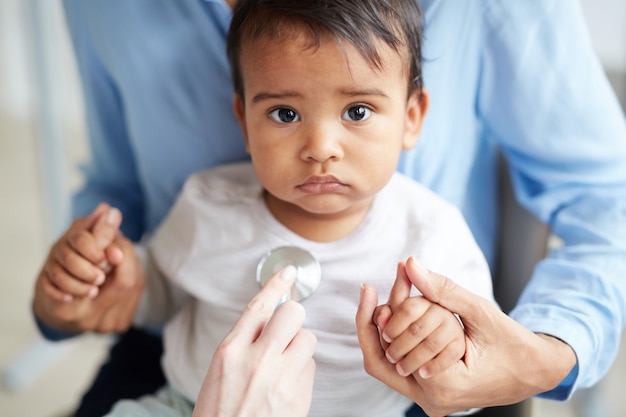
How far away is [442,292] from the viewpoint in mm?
587

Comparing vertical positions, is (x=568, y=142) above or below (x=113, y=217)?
above

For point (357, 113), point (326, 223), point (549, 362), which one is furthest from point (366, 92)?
point (549, 362)

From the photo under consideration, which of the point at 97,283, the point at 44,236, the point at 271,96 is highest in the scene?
the point at 271,96

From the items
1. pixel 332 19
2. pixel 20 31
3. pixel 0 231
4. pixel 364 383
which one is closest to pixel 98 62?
pixel 332 19

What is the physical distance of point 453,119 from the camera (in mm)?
801

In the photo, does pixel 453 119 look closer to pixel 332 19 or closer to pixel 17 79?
pixel 332 19

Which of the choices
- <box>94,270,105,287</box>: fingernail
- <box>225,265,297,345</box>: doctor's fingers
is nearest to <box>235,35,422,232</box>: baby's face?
<box>225,265,297,345</box>: doctor's fingers

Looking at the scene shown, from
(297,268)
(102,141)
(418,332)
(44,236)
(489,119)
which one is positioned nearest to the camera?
(418,332)

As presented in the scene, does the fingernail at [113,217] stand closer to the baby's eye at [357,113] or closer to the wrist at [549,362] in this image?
the baby's eye at [357,113]

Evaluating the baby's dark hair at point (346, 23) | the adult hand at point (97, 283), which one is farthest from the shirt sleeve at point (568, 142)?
the adult hand at point (97, 283)

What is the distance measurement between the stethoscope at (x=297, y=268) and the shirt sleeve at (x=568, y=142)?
0.21 m

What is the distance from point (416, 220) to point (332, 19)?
0.24 meters

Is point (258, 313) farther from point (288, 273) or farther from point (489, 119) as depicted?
point (489, 119)

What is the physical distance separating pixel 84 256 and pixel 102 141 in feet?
0.83
